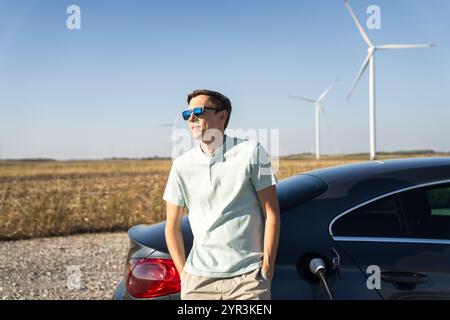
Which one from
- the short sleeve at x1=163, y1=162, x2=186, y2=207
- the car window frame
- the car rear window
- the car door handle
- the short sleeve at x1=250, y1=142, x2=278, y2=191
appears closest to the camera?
the short sleeve at x1=250, y1=142, x2=278, y2=191

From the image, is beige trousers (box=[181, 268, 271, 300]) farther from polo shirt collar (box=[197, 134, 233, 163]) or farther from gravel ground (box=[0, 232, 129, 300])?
gravel ground (box=[0, 232, 129, 300])

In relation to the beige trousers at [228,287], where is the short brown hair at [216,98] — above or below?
above

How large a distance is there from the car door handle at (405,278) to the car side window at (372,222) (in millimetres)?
200

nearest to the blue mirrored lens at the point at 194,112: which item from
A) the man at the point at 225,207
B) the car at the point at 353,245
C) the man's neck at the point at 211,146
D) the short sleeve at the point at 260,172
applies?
the man at the point at 225,207

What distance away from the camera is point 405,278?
230cm

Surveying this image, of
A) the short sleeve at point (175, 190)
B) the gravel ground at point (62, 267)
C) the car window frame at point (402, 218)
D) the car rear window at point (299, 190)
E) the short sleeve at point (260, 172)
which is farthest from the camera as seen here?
the gravel ground at point (62, 267)

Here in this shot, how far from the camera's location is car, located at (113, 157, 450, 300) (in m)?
2.27

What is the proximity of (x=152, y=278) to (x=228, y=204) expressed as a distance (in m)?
0.61

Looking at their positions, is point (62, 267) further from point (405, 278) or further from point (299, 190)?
point (405, 278)

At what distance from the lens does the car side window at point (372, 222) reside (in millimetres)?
2422

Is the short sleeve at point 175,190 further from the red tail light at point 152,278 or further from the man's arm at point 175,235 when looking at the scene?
the red tail light at point 152,278

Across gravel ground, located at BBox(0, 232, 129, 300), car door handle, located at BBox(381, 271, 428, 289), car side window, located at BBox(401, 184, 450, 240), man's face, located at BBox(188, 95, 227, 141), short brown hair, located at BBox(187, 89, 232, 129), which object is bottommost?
gravel ground, located at BBox(0, 232, 129, 300)

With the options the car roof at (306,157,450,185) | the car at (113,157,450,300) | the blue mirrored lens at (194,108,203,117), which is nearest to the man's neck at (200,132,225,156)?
the blue mirrored lens at (194,108,203,117)

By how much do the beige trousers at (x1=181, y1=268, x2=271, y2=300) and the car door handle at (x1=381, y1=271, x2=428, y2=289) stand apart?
591 mm
